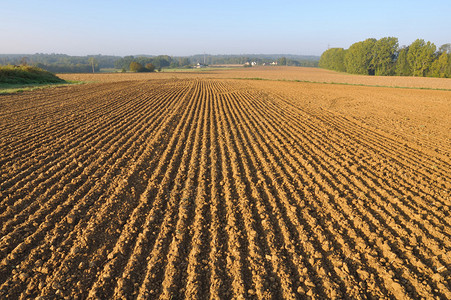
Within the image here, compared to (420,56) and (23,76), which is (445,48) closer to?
(420,56)

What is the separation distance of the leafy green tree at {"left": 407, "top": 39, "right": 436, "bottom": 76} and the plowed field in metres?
62.5

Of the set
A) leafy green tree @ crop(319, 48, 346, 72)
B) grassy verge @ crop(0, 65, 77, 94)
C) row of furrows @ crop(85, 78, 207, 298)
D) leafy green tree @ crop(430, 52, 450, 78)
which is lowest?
row of furrows @ crop(85, 78, 207, 298)

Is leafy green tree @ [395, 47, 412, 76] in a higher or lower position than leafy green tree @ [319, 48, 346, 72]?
lower

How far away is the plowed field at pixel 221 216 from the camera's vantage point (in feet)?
11.6

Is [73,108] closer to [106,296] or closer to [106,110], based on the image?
[106,110]

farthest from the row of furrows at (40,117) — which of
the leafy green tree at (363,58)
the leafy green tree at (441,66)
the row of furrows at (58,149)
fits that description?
the leafy green tree at (363,58)

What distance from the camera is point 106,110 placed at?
567 inches

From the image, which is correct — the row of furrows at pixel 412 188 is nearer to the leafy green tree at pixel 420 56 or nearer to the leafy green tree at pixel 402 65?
the leafy green tree at pixel 420 56

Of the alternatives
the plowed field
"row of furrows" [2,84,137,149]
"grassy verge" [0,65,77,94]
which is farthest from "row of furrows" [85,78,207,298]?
"grassy verge" [0,65,77,94]

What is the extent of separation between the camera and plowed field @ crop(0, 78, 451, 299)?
3535 mm

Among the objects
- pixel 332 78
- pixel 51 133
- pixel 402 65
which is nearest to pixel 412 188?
pixel 51 133

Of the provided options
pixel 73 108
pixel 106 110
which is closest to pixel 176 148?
pixel 106 110

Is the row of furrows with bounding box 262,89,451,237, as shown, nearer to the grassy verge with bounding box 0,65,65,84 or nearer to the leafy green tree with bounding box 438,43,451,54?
the grassy verge with bounding box 0,65,65,84

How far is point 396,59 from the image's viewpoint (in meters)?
65.6
